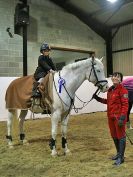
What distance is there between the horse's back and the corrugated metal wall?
1035 cm

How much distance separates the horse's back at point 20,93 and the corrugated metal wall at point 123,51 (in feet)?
34.0

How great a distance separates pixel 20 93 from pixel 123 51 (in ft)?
35.9

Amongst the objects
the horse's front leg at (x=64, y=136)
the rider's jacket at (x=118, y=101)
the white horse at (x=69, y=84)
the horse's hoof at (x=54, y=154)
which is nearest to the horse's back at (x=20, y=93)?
the white horse at (x=69, y=84)

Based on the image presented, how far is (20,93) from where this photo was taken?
220 inches

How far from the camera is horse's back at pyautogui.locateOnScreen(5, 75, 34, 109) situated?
17.9 feet

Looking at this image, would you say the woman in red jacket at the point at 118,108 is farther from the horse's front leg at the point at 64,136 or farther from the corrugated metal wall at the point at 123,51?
the corrugated metal wall at the point at 123,51

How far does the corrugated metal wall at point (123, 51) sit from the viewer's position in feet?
50.1

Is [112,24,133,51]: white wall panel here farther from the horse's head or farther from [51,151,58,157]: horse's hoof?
[51,151,58,157]: horse's hoof

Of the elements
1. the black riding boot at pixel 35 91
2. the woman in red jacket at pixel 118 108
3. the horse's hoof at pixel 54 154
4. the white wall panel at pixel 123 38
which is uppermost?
the white wall panel at pixel 123 38

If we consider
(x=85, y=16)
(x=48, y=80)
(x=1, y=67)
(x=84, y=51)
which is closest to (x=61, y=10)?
(x=85, y=16)

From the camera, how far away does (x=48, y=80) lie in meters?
4.99

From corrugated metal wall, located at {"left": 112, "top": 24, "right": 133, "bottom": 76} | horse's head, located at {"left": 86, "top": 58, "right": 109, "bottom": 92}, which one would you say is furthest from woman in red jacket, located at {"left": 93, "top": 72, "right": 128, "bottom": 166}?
corrugated metal wall, located at {"left": 112, "top": 24, "right": 133, "bottom": 76}

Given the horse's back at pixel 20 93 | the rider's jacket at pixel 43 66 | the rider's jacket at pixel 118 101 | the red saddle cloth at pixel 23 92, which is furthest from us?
the horse's back at pixel 20 93

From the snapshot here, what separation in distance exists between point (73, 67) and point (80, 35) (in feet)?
34.7
